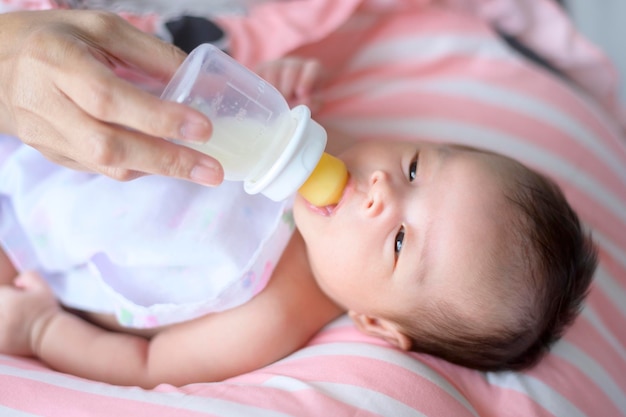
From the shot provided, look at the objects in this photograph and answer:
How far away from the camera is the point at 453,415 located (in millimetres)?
1127

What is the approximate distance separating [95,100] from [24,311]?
647 mm

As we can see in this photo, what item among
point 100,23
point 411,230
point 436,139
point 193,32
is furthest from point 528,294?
point 193,32

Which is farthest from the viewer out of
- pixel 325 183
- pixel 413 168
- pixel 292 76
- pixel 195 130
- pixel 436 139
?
pixel 436 139

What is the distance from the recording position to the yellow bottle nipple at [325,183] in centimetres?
Result: 113

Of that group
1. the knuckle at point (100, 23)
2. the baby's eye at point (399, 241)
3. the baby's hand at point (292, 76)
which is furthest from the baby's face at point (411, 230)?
the knuckle at point (100, 23)

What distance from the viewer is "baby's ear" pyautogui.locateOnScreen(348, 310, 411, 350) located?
1256mm

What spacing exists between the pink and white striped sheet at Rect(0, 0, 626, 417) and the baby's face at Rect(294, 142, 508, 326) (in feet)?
0.39

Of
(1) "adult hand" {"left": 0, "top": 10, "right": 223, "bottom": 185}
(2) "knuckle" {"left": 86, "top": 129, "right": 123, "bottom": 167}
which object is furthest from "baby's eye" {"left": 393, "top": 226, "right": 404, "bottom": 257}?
(2) "knuckle" {"left": 86, "top": 129, "right": 123, "bottom": 167}

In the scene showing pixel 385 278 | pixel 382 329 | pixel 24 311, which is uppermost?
pixel 385 278

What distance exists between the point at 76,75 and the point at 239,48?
0.80 metres

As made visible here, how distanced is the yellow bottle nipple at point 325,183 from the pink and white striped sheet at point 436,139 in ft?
0.92

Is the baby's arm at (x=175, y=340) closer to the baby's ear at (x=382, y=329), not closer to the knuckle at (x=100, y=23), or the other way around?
the baby's ear at (x=382, y=329)

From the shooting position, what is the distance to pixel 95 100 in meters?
0.85

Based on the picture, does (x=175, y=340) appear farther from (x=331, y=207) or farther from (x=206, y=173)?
(x=206, y=173)
